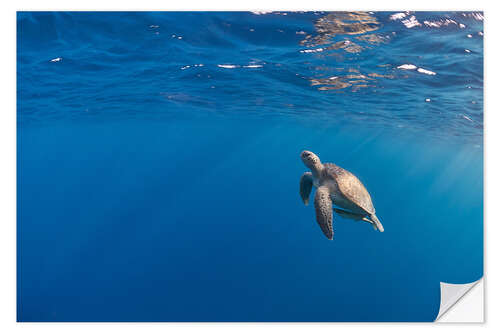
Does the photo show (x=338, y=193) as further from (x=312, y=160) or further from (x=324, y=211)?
(x=312, y=160)

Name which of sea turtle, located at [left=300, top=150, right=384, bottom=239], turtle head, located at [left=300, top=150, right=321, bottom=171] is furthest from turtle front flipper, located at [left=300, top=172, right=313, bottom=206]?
turtle head, located at [left=300, top=150, right=321, bottom=171]

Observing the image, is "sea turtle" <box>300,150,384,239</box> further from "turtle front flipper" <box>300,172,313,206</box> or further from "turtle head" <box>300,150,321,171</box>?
"turtle front flipper" <box>300,172,313,206</box>

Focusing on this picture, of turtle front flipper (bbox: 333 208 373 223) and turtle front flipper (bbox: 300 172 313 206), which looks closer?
turtle front flipper (bbox: 333 208 373 223)

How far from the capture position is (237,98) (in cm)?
947

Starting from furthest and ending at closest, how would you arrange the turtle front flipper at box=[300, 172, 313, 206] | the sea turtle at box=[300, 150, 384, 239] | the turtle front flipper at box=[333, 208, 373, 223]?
the turtle front flipper at box=[300, 172, 313, 206]
the turtle front flipper at box=[333, 208, 373, 223]
the sea turtle at box=[300, 150, 384, 239]

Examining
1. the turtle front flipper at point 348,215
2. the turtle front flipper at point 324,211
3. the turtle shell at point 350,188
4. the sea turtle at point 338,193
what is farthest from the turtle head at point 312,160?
the turtle front flipper at point 348,215

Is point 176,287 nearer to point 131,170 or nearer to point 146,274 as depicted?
point 146,274

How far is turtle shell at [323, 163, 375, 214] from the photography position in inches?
131

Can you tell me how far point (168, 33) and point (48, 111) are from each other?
378 inches

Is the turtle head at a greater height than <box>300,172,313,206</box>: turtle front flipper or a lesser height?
greater

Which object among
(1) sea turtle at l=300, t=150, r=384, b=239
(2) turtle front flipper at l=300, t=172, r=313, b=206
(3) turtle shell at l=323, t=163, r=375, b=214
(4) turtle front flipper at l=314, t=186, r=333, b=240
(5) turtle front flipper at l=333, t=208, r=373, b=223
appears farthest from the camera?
(2) turtle front flipper at l=300, t=172, r=313, b=206

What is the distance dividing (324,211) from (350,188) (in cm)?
58

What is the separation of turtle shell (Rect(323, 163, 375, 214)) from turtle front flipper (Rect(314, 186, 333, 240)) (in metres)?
0.20

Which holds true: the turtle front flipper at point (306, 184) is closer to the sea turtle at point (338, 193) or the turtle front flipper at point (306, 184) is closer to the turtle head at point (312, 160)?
the sea turtle at point (338, 193)
